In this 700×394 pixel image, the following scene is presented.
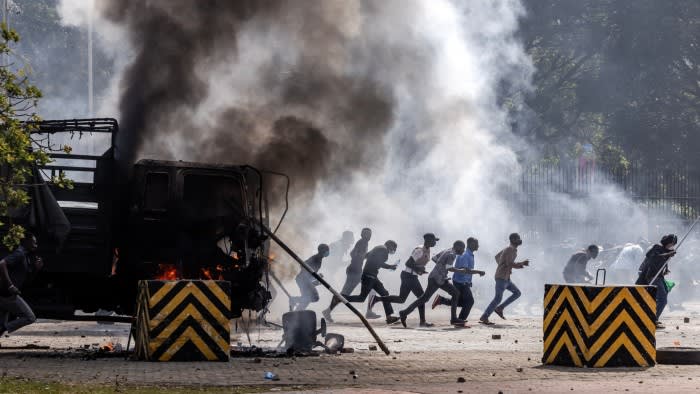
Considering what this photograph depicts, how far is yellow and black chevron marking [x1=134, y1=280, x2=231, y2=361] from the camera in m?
11.7

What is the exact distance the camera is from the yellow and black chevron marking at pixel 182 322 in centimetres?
1168

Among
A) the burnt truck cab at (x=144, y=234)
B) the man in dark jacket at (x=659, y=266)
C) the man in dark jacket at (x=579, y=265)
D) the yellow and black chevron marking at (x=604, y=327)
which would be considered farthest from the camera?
the man in dark jacket at (x=579, y=265)

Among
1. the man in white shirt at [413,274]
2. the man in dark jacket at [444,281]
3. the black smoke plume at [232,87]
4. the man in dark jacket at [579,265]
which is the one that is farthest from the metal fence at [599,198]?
the black smoke plume at [232,87]

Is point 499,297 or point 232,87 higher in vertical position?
point 232,87

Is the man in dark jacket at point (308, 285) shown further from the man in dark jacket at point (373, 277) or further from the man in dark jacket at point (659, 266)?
the man in dark jacket at point (659, 266)

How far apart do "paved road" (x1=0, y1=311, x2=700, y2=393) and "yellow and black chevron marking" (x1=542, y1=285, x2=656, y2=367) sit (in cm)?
21

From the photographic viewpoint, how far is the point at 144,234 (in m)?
13.1

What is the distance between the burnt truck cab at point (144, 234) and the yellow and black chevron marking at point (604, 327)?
11.3ft

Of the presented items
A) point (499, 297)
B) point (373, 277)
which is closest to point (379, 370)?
point (373, 277)

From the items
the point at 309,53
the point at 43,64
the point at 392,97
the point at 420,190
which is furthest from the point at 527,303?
the point at 43,64

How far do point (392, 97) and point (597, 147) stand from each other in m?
21.0

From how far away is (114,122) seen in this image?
13.4 m

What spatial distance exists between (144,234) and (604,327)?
505 cm

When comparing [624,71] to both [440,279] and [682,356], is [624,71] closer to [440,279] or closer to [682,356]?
[440,279]
